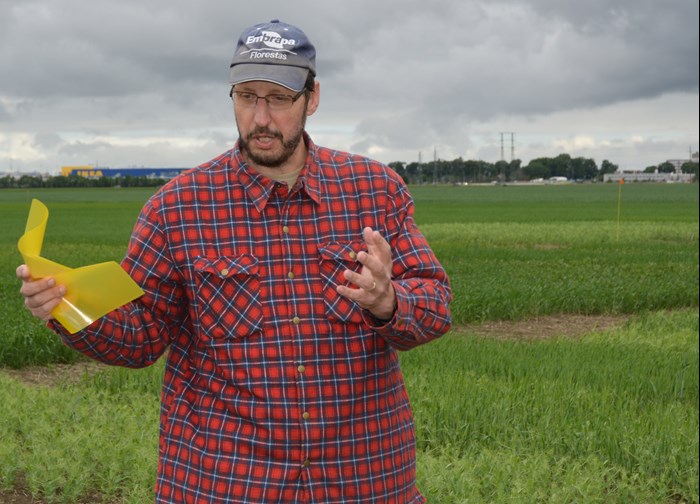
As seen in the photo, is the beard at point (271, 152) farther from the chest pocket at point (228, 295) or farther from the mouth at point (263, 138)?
the chest pocket at point (228, 295)

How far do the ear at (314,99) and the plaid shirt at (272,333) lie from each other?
15 cm

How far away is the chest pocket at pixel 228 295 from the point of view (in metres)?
2.67

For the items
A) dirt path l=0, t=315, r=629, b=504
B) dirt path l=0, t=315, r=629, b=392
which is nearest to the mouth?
dirt path l=0, t=315, r=629, b=504

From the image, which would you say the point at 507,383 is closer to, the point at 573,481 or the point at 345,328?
the point at 573,481

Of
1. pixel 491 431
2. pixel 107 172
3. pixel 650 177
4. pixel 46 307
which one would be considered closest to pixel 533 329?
pixel 491 431

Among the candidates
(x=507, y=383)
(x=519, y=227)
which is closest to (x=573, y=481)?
(x=507, y=383)

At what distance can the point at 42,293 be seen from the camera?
8.37 ft

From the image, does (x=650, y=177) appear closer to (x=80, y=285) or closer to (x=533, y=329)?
(x=533, y=329)

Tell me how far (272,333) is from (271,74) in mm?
740

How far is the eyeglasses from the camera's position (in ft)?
9.00

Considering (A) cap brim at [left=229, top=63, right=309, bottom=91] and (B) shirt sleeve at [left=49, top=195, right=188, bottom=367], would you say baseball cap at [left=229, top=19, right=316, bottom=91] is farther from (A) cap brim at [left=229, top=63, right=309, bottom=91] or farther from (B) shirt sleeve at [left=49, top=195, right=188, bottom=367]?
(B) shirt sleeve at [left=49, top=195, right=188, bottom=367]

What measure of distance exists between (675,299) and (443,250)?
25.8 feet

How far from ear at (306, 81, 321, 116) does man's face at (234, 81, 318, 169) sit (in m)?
0.11

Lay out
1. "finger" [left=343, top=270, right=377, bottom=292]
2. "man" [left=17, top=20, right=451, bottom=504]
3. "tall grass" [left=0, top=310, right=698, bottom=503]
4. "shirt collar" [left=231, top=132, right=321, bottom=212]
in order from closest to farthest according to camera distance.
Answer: "finger" [left=343, top=270, right=377, bottom=292] < "man" [left=17, top=20, right=451, bottom=504] < "shirt collar" [left=231, top=132, right=321, bottom=212] < "tall grass" [left=0, top=310, right=698, bottom=503]
